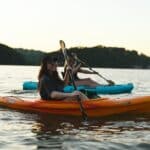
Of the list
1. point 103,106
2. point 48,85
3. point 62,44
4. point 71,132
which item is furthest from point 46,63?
point 62,44

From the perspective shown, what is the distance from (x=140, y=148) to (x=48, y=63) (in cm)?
359

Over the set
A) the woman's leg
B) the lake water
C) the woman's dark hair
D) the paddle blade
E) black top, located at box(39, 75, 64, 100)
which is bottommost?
the lake water

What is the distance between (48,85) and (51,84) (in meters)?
0.08

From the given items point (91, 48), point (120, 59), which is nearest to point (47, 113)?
point (91, 48)

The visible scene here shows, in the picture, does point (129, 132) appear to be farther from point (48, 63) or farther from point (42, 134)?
point (48, 63)

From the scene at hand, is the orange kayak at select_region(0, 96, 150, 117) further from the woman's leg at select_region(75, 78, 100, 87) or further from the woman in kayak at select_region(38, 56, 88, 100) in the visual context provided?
the woman's leg at select_region(75, 78, 100, 87)

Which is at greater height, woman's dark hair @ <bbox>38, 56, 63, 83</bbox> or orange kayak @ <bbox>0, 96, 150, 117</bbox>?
woman's dark hair @ <bbox>38, 56, 63, 83</bbox>

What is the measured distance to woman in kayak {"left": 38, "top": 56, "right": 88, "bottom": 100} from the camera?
11141 millimetres

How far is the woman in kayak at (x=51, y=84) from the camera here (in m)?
11.1

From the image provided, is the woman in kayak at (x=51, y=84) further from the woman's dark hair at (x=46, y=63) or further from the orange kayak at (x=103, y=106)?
the orange kayak at (x=103, y=106)

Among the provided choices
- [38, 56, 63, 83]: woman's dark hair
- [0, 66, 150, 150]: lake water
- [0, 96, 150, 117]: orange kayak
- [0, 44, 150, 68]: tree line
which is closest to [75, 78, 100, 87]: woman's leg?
[0, 66, 150, 150]: lake water

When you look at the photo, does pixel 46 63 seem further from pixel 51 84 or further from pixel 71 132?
pixel 71 132

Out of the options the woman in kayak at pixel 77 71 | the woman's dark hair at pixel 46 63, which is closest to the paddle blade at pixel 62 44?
the woman in kayak at pixel 77 71

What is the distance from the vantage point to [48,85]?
11461 millimetres
